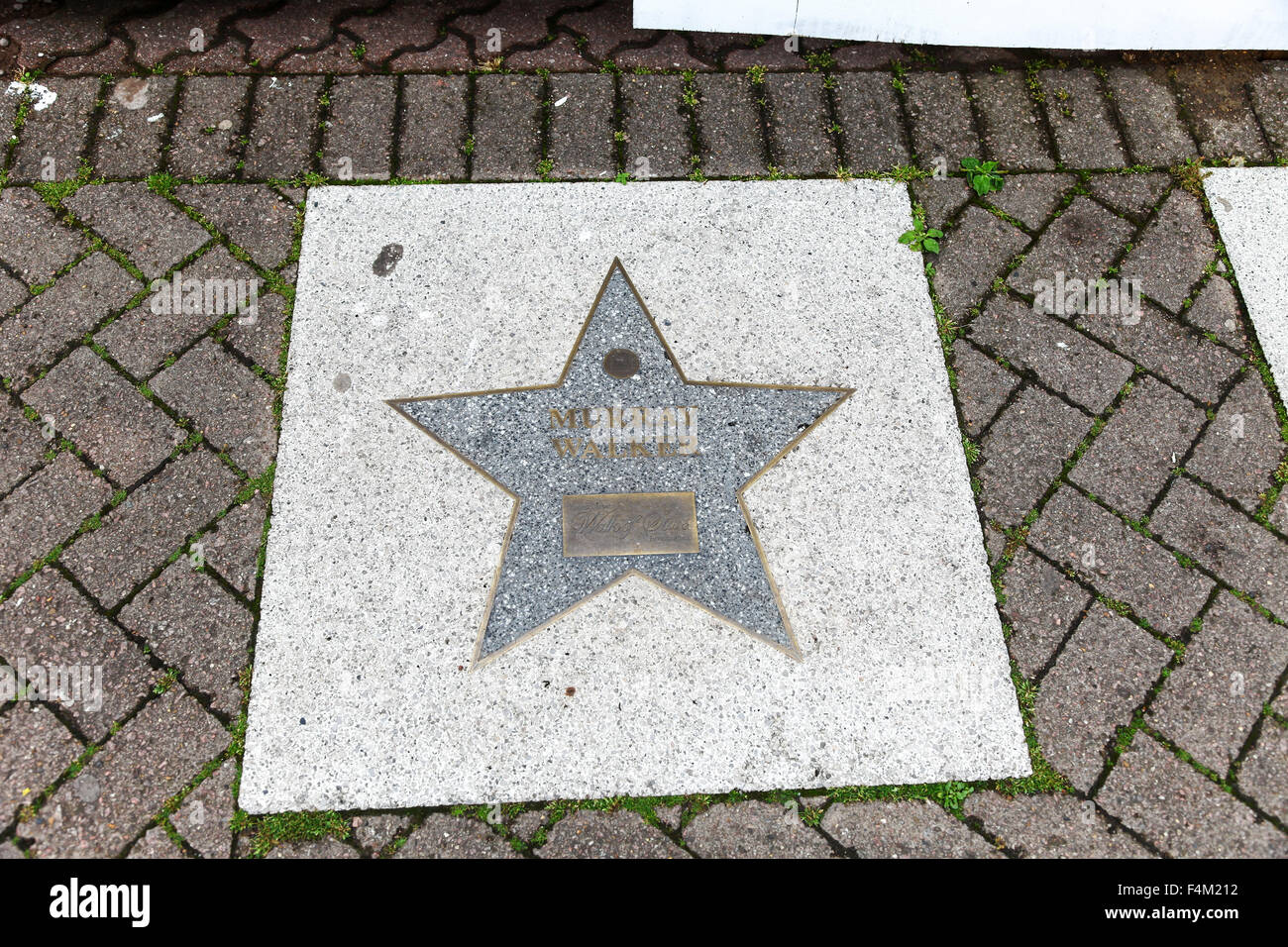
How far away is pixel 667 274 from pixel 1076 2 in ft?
6.64

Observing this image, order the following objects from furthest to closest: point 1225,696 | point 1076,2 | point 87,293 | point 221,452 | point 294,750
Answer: point 1076,2 < point 87,293 < point 221,452 < point 1225,696 < point 294,750

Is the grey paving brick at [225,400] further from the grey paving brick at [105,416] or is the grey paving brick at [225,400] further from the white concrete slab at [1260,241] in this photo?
the white concrete slab at [1260,241]

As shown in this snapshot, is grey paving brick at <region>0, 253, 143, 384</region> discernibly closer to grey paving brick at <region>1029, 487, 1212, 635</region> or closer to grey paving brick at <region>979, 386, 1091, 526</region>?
grey paving brick at <region>979, 386, 1091, 526</region>

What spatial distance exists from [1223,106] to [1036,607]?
2.37 meters

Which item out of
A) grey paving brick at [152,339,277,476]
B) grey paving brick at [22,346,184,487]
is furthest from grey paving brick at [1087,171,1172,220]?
grey paving brick at [22,346,184,487]

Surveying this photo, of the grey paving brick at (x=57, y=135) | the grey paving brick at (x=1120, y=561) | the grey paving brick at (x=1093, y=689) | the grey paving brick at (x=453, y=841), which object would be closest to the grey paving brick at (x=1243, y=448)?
the grey paving brick at (x=1120, y=561)

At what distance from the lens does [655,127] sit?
10.2 feet

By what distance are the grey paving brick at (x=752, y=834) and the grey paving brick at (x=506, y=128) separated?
2.28m

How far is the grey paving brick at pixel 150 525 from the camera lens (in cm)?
240

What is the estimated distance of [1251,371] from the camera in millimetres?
2773

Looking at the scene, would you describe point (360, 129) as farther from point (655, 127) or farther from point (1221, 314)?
point (1221, 314)

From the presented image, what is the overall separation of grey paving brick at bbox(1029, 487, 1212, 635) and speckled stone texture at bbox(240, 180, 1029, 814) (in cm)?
28

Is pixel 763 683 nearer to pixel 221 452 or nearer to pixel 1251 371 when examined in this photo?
pixel 221 452

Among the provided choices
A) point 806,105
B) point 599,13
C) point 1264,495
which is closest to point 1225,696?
point 1264,495
